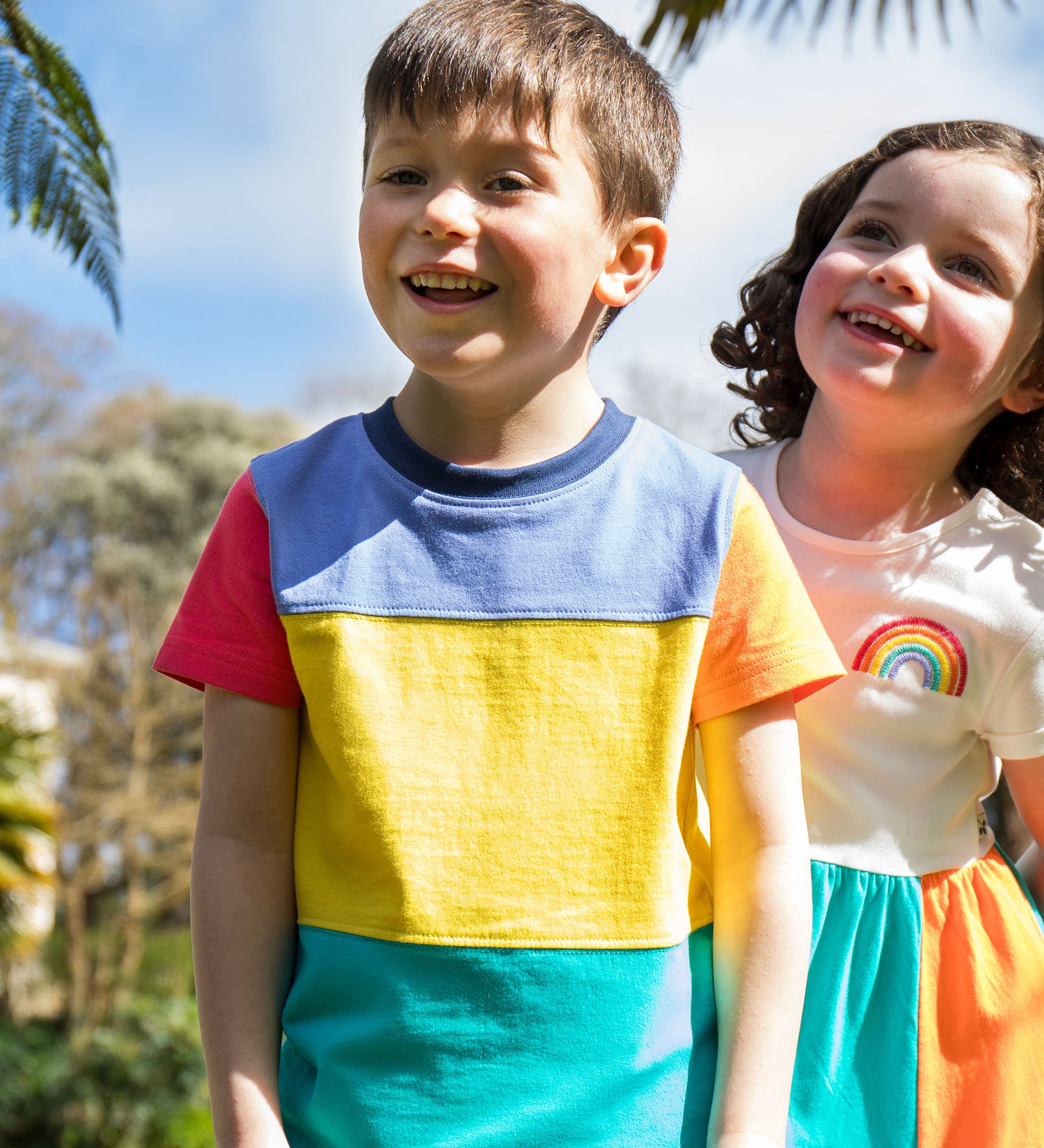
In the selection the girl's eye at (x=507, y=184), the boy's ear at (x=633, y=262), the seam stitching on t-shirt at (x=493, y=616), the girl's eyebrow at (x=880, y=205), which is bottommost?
the seam stitching on t-shirt at (x=493, y=616)

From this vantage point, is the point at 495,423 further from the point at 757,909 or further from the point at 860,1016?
the point at 860,1016

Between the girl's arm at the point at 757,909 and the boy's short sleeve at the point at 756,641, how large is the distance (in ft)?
0.11

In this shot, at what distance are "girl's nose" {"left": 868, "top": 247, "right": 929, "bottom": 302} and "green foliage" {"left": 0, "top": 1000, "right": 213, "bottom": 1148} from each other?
8875 mm

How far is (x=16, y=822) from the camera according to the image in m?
7.91

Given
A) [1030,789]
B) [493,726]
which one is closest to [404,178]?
[493,726]

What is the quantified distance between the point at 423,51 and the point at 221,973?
0.99 m

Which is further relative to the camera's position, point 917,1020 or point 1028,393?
point 1028,393

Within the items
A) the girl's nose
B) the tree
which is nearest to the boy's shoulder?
the girl's nose

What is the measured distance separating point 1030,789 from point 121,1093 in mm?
9418

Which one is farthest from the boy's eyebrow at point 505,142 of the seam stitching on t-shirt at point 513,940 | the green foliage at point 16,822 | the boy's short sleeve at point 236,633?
the green foliage at point 16,822

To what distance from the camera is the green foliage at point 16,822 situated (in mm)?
7746

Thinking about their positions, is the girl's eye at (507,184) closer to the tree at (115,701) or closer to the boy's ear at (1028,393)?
the boy's ear at (1028,393)

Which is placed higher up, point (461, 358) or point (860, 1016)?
point (461, 358)

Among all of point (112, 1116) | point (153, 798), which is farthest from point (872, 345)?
point (153, 798)
